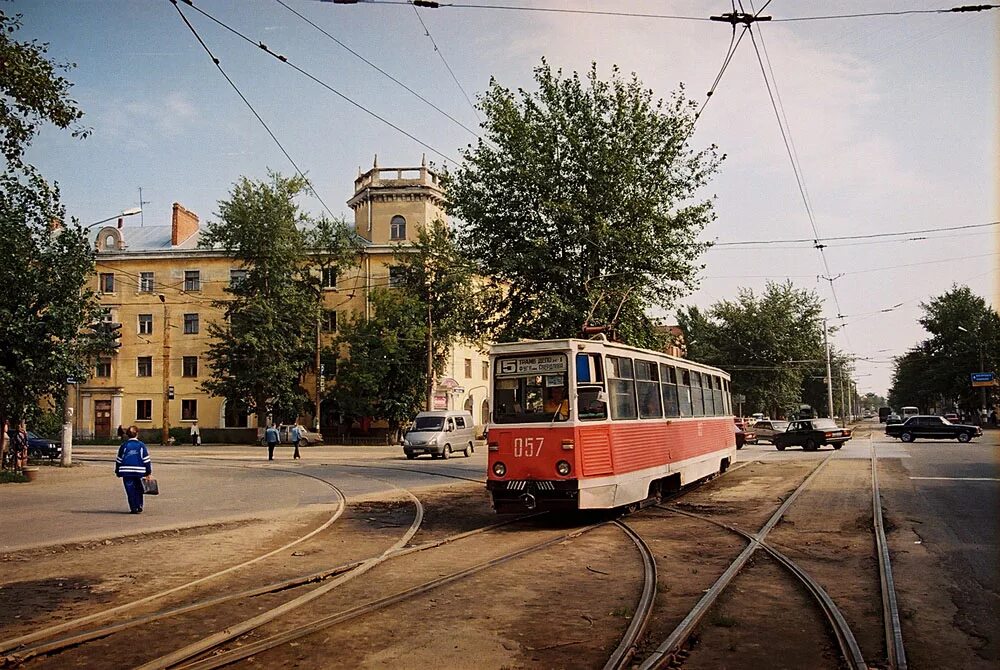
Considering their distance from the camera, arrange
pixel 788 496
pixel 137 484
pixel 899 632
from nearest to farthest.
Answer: pixel 899 632, pixel 137 484, pixel 788 496

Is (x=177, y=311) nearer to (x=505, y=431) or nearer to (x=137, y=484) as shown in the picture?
(x=137, y=484)

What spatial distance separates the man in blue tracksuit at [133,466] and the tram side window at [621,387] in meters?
8.17

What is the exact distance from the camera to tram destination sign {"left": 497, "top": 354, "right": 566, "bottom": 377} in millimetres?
12969

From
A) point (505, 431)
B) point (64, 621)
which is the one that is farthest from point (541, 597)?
point (505, 431)

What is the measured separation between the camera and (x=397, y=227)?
202 ft

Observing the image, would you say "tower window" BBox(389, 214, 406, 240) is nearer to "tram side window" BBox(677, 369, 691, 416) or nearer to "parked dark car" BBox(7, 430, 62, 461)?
"parked dark car" BBox(7, 430, 62, 461)

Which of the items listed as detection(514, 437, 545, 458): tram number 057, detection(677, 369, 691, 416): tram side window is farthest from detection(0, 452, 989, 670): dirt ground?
detection(677, 369, 691, 416): tram side window

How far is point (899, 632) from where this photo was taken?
257 inches

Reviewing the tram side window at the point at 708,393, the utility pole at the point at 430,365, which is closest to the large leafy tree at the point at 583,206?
the tram side window at the point at 708,393

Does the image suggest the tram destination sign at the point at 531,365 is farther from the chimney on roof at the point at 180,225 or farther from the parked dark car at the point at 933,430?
the chimney on roof at the point at 180,225

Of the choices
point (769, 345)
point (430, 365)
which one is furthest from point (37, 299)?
point (769, 345)

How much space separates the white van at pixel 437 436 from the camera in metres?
36.1

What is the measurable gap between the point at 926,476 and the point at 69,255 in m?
22.5

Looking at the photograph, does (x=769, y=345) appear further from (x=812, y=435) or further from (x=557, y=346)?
(x=557, y=346)
